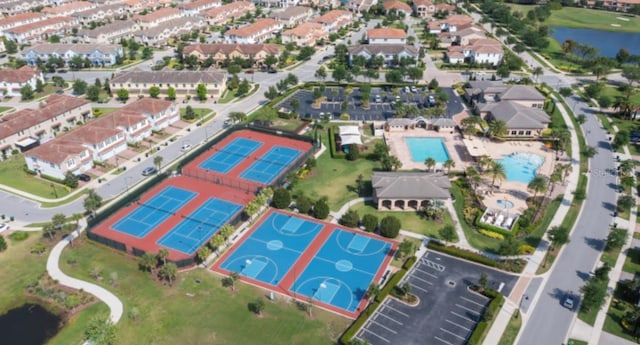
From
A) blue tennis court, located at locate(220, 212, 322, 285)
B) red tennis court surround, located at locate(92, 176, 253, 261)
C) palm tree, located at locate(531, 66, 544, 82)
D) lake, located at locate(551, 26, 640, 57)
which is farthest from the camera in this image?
lake, located at locate(551, 26, 640, 57)

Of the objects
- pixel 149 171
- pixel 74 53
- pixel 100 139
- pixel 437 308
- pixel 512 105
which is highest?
pixel 74 53

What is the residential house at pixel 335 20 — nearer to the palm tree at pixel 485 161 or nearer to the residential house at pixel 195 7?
the residential house at pixel 195 7

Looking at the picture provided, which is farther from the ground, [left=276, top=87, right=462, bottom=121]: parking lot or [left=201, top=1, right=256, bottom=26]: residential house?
[left=201, top=1, right=256, bottom=26]: residential house

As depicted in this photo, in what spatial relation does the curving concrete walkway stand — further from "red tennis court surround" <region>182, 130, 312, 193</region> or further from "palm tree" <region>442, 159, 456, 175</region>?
"palm tree" <region>442, 159, 456, 175</region>

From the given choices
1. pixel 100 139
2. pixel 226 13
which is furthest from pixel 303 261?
pixel 226 13

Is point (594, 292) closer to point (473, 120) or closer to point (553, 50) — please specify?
point (473, 120)

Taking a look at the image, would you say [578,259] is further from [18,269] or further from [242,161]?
[18,269]

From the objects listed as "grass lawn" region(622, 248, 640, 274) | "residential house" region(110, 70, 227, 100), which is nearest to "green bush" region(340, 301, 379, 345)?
"grass lawn" region(622, 248, 640, 274)

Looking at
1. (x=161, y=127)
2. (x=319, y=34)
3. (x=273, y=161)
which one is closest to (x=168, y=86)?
(x=161, y=127)
